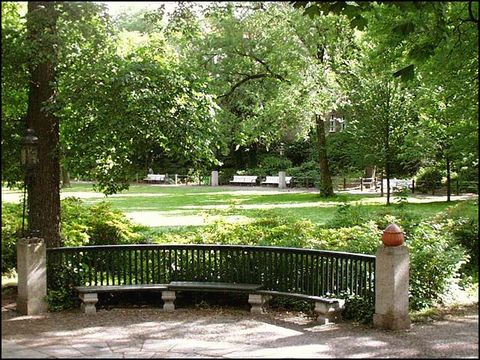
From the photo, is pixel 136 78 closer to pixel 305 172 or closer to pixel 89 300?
pixel 89 300

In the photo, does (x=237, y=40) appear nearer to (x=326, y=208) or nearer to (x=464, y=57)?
(x=326, y=208)

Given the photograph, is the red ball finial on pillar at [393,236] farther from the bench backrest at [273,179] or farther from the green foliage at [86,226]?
the bench backrest at [273,179]

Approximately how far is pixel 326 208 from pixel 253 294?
1607 cm

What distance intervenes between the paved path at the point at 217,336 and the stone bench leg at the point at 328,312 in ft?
0.55

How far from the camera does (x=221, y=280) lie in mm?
10992

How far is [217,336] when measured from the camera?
8555mm

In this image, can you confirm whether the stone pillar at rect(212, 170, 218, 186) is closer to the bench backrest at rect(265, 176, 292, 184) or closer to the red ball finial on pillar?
the bench backrest at rect(265, 176, 292, 184)

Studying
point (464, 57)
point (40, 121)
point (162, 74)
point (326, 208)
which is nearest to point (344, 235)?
point (464, 57)

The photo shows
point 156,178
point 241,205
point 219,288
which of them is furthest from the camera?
point 156,178

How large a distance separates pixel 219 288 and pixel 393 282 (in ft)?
9.89

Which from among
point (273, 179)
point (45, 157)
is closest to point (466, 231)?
point (45, 157)

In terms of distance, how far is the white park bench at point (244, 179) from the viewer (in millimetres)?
44875

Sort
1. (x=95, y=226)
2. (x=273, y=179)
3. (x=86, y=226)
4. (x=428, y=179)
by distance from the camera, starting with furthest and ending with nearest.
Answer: (x=273, y=179), (x=428, y=179), (x=95, y=226), (x=86, y=226)

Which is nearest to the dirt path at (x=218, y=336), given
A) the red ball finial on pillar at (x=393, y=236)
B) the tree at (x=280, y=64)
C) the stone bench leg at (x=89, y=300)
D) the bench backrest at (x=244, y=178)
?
the stone bench leg at (x=89, y=300)
